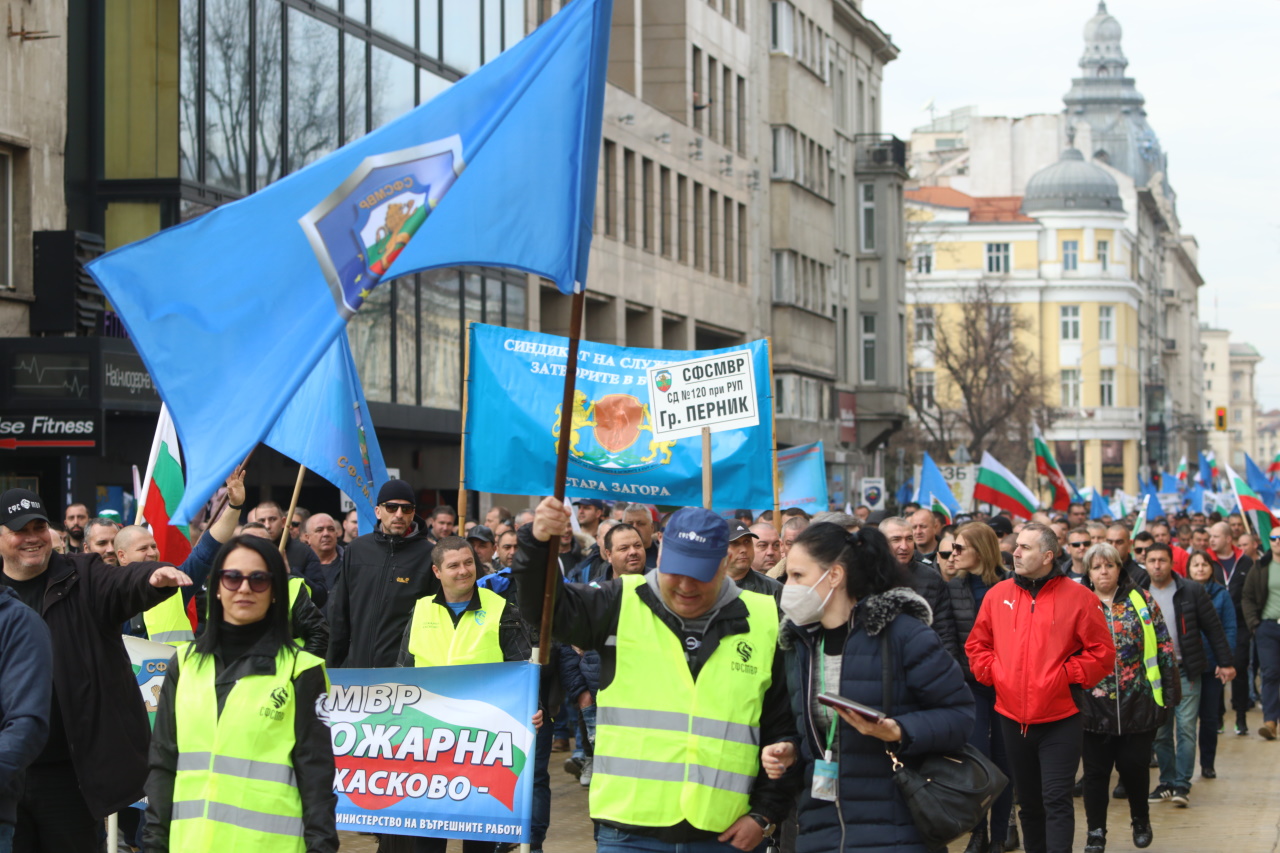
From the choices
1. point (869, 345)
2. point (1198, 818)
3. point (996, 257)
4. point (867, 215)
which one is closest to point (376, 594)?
point (1198, 818)

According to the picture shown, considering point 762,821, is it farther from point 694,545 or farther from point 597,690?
point 597,690

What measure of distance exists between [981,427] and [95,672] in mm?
55429

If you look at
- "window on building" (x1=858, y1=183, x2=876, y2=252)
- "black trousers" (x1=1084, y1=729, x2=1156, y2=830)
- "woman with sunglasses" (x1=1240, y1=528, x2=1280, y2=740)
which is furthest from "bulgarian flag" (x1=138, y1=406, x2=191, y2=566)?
"window on building" (x1=858, y1=183, x2=876, y2=252)

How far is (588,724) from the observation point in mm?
12602

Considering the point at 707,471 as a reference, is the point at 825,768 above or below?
below

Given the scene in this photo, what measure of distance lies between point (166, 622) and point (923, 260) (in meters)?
96.7

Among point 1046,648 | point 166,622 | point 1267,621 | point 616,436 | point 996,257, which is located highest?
point 996,257

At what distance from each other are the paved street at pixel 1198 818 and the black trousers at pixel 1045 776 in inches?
64.1

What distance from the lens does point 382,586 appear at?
9773 mm

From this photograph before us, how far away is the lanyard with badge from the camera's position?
571 centimetres

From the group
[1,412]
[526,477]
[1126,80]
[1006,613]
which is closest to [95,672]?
[1006,613]

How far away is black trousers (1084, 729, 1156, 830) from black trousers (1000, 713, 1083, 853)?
962 mm

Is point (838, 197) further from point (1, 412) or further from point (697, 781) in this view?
point (697, 781)

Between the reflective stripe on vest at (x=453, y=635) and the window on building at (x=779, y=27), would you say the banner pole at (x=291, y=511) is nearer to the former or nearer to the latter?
the reflective stripe on vest at (x=453, y=635)
